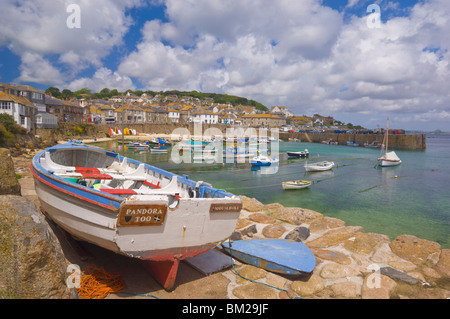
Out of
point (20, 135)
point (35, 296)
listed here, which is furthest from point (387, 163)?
point (20, 135)

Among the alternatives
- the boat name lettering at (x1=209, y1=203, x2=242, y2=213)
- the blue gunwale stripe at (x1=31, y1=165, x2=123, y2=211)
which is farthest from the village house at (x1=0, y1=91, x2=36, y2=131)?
the boat name lettering at (x1=209, y1=203, x2=242, y2=213)

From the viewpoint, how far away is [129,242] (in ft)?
17.8

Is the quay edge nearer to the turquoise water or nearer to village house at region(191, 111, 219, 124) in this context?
village house at region(191, 111, 219, 124)

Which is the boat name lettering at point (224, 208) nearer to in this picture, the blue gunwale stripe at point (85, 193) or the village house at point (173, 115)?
the blue gunwale stripe at point (85, 193)

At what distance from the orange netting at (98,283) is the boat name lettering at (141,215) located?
5.42 feet

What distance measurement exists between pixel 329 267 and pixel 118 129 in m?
77.2

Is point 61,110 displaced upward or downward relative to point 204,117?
downward

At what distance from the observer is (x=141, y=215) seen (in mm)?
5289

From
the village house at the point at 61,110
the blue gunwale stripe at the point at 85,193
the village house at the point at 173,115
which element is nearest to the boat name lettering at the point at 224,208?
the blue gunwale stripe at the point at 85,193

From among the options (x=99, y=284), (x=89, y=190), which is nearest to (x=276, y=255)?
(x=99, y=284)

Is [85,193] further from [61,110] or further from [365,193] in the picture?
[61,110]

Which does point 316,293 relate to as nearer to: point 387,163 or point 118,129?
point 387,163

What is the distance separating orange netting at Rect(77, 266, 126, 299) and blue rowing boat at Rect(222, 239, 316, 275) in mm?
2881

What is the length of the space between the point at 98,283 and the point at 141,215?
81.5 inches
